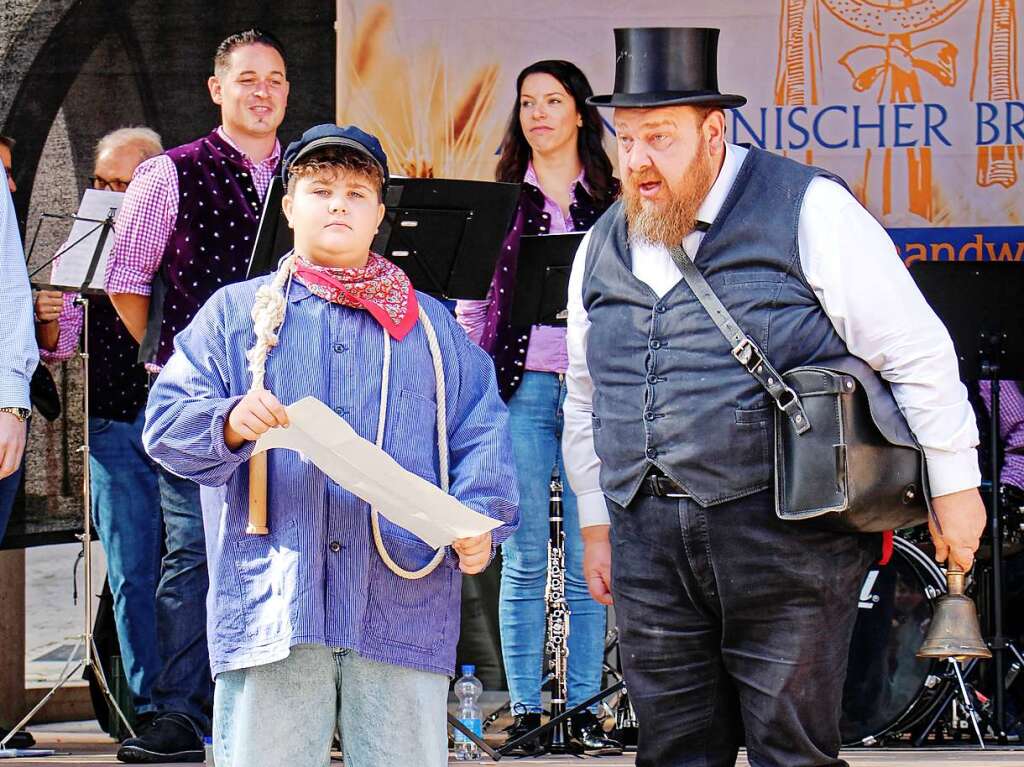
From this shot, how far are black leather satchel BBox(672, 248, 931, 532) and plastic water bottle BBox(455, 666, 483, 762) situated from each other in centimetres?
192

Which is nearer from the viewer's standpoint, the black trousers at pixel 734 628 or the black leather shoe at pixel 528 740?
the black trousers at pixel 734 628

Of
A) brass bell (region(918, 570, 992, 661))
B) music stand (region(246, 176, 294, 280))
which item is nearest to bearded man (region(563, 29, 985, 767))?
brass bell (region(918, 570, 992, 661))

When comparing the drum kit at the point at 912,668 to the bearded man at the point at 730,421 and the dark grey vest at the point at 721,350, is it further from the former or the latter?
the dark grey vest at the point at 721,350

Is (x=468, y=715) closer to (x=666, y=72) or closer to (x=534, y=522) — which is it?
(x=534, y=522)

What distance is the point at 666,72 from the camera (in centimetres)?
352

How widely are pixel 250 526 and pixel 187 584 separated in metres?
2.02

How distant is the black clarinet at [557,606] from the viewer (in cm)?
525

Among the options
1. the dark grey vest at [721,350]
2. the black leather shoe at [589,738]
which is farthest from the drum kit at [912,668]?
the dark grey vest at [721,350]

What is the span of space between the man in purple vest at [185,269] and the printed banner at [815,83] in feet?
5.01

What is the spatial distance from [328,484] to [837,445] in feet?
3.34

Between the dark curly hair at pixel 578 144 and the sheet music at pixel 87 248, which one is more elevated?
the dark curly hair at pixel 578 144

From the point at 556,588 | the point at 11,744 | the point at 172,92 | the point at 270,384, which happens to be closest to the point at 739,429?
the point at 270,384

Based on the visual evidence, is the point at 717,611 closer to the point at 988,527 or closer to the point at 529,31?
the point at 988,527

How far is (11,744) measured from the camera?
568cm
